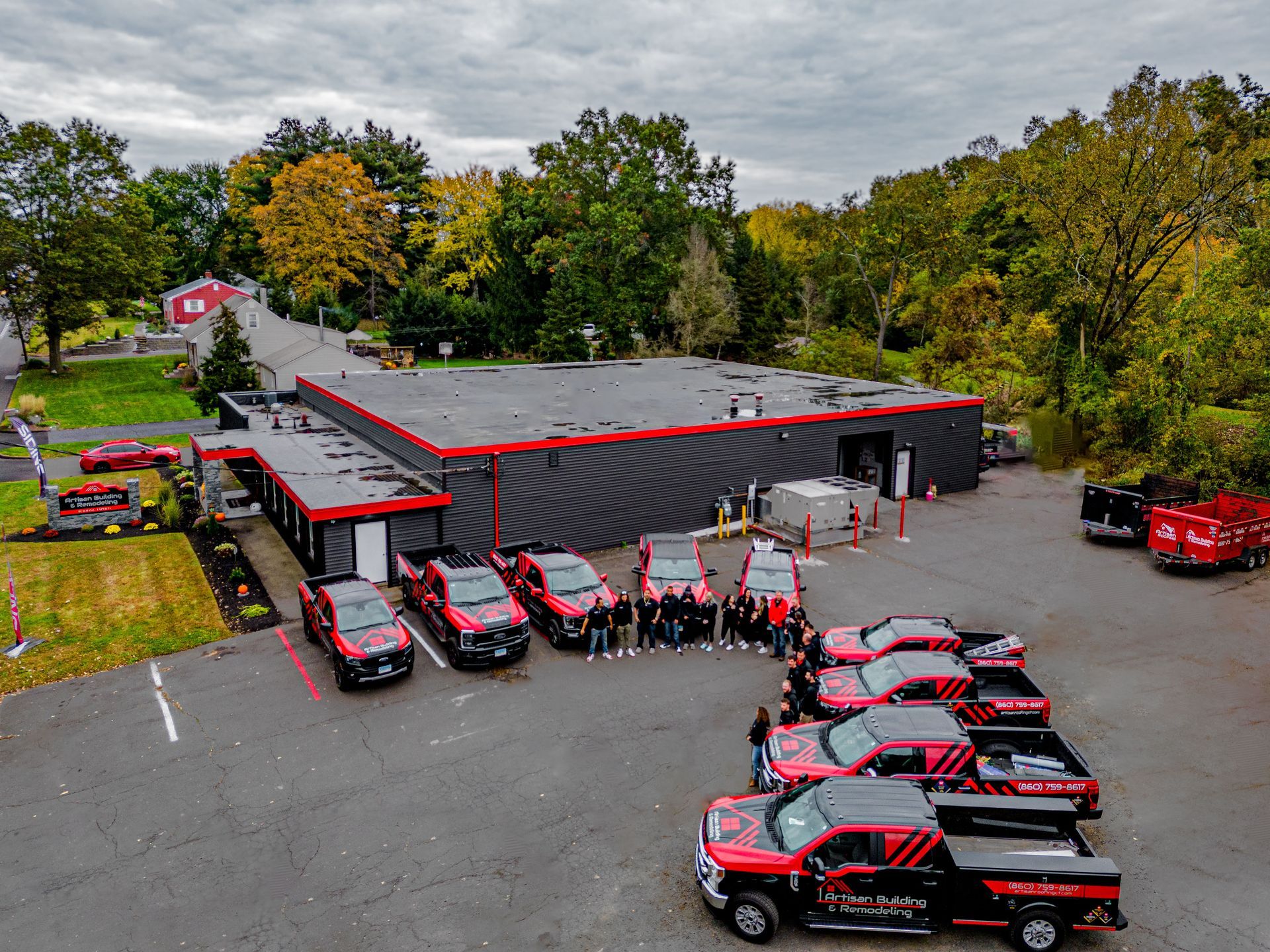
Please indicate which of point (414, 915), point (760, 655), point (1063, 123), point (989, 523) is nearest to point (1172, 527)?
point (989, 523)

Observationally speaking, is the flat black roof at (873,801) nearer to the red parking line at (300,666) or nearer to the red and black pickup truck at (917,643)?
the red and black pickup truck at (917,643)

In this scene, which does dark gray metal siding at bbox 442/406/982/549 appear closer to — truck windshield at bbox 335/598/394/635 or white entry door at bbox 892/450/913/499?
white entry door at bbox 892/450/913/499

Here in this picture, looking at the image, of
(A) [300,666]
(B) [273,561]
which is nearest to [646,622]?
(A) [300,666]

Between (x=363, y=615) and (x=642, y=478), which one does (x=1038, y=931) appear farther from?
(x=642, y=478)

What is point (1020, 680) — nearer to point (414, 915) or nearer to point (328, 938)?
point (414, 915)

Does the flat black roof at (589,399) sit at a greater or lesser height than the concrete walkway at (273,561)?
greater

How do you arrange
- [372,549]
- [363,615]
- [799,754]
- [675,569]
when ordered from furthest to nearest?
1. [372,549]
2. [675,569]
3. [363,615]
4. [799,754]

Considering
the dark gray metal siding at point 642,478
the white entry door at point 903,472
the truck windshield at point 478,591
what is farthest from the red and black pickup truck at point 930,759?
the white entry door at point 903,472
